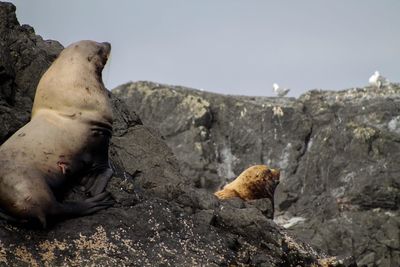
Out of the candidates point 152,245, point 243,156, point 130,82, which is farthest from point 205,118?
point 152,245

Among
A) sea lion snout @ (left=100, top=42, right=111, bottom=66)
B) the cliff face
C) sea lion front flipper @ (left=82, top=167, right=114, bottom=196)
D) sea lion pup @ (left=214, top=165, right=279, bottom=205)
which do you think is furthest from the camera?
the cliff face

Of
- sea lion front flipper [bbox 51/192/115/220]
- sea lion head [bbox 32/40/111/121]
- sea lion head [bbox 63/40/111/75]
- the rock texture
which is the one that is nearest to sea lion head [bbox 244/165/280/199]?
the rock texture

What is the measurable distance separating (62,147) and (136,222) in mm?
852

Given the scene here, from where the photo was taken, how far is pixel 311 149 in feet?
69.5

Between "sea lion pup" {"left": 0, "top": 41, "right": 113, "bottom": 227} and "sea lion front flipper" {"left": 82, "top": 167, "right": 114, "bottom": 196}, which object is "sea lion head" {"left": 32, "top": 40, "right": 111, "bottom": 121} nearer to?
"sea lion pup" {"left": 0, "top": 41, "right": 113, "bottom": 227}

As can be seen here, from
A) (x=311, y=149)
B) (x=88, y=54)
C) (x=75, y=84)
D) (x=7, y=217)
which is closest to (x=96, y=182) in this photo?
(x=75, y=84)

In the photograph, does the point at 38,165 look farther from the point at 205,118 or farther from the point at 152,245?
the point at 205,118

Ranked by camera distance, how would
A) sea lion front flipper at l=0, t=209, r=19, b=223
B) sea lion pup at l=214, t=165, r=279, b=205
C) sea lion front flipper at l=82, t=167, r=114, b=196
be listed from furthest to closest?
sea lion pup at l=214, t=165, r=279, b=205, sea lion front flipper at l=82, t=167, r=114, b=196, sea lion front flipper at l=0, t=209, r=19, b=223

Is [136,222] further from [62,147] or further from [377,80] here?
[377,80]

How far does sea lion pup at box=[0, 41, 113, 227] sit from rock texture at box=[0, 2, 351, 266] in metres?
0.14

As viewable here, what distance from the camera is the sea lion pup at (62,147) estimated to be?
18.6 feet

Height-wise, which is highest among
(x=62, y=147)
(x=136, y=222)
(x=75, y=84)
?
(x=75, y=84)

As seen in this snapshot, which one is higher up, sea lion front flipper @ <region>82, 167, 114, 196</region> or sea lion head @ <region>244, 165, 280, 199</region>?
sea lion front flipper @ <region>82, 167, 114, 196</region>

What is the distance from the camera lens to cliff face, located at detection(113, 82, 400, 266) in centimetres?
1778
